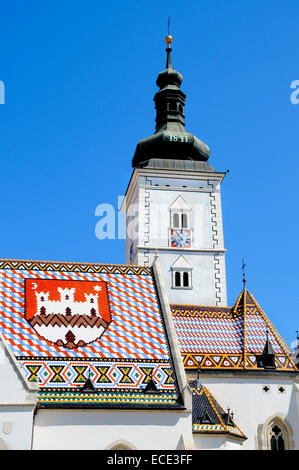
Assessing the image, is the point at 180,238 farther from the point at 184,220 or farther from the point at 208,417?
the point at 208,417

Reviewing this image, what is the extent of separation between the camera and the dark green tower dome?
40.5 meters

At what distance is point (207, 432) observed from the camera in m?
23.5

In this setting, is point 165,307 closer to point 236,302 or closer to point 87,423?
point 87,423

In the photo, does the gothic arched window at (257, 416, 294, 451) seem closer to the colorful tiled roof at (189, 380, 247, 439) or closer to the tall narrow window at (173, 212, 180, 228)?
the colorful tiled roof at (189, 380, 247, 439)

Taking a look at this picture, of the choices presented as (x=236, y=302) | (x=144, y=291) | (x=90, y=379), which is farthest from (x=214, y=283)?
(x=90, y=379)

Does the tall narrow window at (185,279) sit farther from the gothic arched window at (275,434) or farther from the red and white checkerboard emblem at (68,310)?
the red and white checkerboard emblem at (68,310)

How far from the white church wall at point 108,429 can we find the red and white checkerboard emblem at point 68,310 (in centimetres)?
259

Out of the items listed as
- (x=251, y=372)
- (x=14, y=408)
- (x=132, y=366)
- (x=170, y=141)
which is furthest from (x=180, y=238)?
(x=14, y=408)

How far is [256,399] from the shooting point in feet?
94.2

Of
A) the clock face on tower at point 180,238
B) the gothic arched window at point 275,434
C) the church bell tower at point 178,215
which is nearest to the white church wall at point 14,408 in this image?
the gothic arched window at point 275,434

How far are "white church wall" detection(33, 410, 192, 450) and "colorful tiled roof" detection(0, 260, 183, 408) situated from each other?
0.31m

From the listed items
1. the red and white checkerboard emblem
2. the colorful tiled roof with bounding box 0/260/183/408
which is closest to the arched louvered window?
the colorful tiled roof with bounding box 0/260/183/408

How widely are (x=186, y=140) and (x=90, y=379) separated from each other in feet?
75.7

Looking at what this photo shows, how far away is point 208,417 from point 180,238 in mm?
15819
